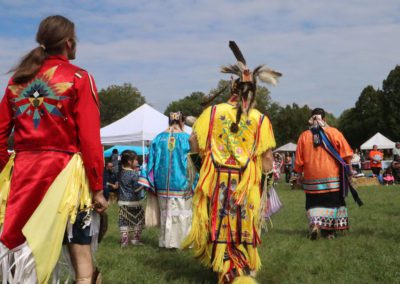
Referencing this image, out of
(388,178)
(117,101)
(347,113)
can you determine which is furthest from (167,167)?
(117,101)

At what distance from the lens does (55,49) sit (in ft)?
9.05

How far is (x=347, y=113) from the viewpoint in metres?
60.1

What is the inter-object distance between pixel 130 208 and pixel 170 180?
793 mm

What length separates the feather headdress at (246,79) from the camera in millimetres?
4203

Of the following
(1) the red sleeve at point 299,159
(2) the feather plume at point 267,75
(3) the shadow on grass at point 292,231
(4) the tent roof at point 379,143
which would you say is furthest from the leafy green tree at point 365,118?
(2) the feather plume at point 267,75

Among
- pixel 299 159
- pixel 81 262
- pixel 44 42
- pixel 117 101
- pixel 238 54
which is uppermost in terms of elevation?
pixel 117 101

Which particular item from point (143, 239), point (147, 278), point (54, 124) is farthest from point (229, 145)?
point (143, 239)

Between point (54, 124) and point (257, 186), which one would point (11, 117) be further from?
point (257, 186)

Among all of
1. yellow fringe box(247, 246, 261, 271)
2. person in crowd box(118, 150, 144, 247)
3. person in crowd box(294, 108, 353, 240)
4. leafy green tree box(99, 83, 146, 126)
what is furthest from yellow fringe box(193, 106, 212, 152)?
leafy green tree box(99, 83, 146, 126)

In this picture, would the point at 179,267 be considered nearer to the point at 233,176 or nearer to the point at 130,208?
the point at 233,176

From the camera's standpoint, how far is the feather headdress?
420cm

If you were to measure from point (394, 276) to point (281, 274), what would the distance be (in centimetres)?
98

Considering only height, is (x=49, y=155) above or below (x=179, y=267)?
above

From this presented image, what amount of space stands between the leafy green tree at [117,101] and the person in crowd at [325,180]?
62.8m
